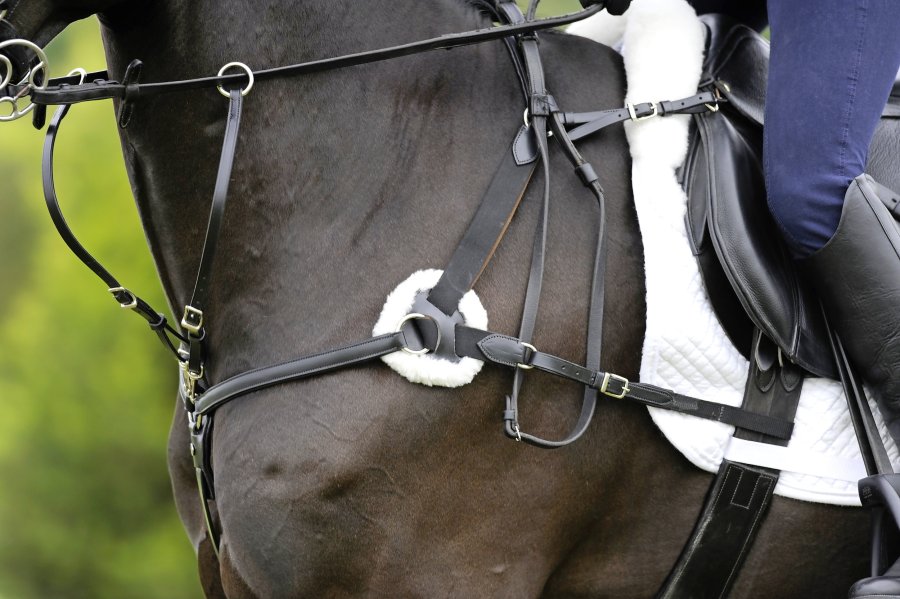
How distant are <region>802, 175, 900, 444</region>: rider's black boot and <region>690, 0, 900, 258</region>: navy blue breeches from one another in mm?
47

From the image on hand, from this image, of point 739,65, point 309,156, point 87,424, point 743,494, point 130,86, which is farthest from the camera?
point 87,424

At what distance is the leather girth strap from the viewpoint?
2.30m

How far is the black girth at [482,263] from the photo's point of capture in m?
2.09

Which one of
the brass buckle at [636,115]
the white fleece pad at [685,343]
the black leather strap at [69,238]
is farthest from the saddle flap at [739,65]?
the black leather strap at [69,238]

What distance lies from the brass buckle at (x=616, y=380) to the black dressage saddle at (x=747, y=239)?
294 millimetres

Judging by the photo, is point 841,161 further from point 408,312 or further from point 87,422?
point 87,422

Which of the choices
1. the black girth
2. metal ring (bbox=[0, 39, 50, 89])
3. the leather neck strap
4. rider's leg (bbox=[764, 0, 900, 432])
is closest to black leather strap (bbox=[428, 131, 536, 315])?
the black girth

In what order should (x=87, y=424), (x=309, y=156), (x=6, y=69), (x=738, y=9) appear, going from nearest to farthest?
(x=6, y=69) < (x=309, y=156) < (x=738, y=9) < (x=87, y=424)

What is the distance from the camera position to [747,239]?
2252 mm

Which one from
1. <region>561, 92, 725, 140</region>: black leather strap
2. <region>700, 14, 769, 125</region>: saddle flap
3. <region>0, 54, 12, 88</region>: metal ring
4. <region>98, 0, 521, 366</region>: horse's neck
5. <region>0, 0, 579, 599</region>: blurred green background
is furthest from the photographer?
<region>0, 0, 579, 599</region>: blurred green background

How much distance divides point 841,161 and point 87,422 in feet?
25.1

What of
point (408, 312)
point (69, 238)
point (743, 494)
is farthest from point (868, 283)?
point (69, 238)

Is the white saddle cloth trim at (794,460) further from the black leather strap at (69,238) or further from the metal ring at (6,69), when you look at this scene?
the metal ring at (6,69)

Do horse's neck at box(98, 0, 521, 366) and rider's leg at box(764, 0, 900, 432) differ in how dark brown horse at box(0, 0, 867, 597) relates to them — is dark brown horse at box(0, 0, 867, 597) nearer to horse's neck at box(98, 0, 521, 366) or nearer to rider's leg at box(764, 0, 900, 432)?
horse's neck at box(98, 0, 521, 366)
